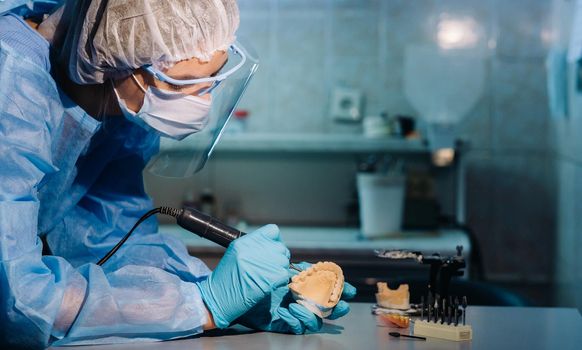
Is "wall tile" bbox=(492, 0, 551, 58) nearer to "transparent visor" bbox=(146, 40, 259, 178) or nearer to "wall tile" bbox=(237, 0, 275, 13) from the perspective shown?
"wall tile" bbox=(237, 0, 275, 13)

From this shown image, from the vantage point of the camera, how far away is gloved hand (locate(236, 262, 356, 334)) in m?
1.61

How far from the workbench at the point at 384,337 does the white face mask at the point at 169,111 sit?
0.44 meters

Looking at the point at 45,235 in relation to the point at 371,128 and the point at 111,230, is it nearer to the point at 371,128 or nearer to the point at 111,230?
the point at 111,230

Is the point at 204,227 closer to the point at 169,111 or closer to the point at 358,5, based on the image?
the point at 169,111

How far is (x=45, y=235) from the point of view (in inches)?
75.8

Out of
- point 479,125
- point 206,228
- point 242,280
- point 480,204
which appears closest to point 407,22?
point 479,125

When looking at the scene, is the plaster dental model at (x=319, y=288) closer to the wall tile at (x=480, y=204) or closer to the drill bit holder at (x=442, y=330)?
the drill bit holder at (x=442, y=330)

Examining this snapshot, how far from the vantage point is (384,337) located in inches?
64.1

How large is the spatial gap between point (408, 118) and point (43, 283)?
2523mm

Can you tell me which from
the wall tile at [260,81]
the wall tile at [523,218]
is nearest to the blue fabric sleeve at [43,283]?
the wall tile at [260,81]

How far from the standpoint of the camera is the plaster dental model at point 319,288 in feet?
5.27

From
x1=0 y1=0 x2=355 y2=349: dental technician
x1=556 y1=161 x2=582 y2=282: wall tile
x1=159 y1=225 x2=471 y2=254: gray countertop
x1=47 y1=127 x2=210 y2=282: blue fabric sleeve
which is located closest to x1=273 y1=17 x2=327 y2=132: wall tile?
x1=159 y1=225 x2=471 y2=254: gray countertop

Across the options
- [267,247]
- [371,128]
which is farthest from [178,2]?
[371,128]

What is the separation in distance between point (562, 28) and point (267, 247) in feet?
7.96
